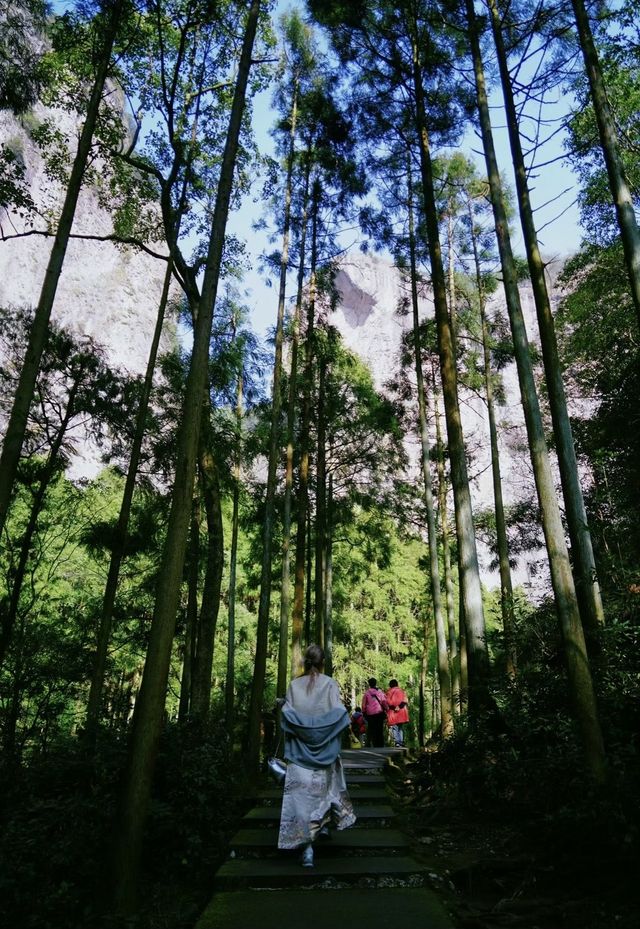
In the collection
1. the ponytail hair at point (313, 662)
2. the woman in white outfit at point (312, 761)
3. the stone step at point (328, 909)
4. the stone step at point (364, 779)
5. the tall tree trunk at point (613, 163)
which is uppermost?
the tall tree trunk at point (613, 163)

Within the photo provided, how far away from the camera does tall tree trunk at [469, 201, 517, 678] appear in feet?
→ 20.1

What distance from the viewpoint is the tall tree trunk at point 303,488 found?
36.6 ft

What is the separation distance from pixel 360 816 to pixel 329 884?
155 centimetres

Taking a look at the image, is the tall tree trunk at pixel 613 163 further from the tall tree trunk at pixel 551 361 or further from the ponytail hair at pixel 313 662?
the ponytail hair at pixel 313 662

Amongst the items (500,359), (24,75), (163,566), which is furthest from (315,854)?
(500,359)

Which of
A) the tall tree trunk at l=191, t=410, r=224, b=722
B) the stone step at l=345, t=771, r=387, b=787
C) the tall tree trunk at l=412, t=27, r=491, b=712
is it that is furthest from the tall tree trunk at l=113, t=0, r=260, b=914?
the tall tree trunk at l=191, t=410, r=224, b=722

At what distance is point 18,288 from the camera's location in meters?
49.2

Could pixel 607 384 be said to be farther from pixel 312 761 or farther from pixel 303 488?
pixel 312 761

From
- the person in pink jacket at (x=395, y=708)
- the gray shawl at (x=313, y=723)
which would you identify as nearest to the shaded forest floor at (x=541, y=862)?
the gray shawl at (x=313, y=723)

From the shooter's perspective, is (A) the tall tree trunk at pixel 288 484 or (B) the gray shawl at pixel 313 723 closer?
(B) the gray shawl at pixel 313 723

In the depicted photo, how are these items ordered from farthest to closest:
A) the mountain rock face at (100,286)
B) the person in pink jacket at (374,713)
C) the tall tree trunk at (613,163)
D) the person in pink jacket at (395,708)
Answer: the mountain rock face at (100,286), the person in pink jacket at (395,708), the person in pink jacket at (374,713), the tall tree trunk at (613,163)

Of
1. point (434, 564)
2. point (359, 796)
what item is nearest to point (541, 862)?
point (359, 796)

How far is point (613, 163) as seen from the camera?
5.93m

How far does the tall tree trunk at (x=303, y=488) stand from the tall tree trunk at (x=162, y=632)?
6.94 m
